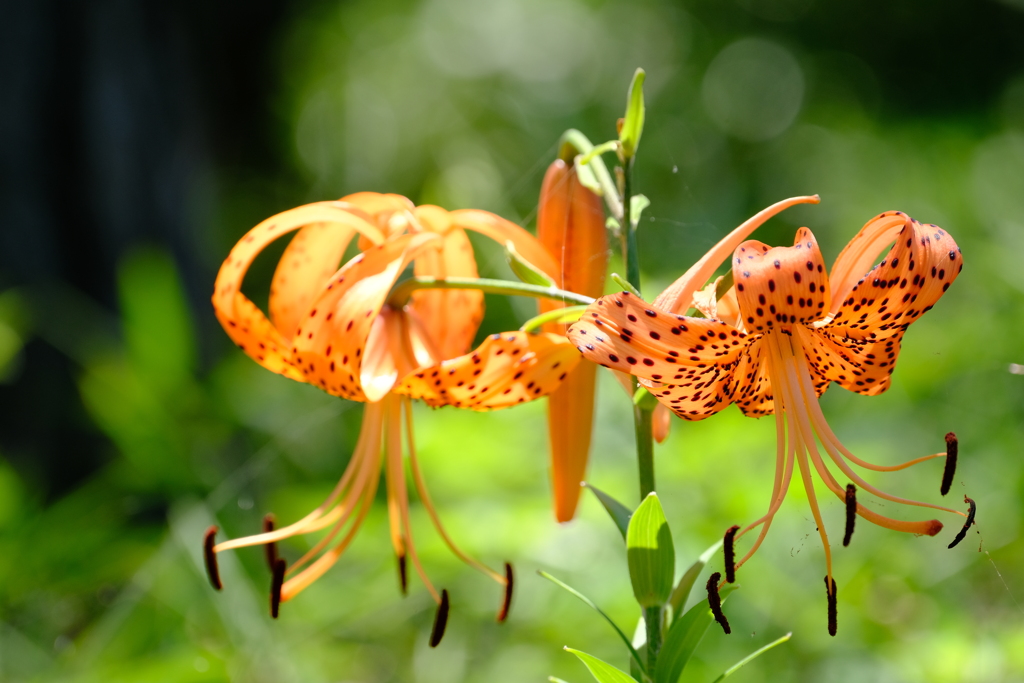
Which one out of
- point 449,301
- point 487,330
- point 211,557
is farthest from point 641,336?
point 487,330

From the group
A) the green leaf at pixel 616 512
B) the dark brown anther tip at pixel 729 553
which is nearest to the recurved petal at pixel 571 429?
the green leaf at pixel 616 512

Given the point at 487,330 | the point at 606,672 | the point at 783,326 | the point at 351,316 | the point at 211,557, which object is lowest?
the point at 487,330

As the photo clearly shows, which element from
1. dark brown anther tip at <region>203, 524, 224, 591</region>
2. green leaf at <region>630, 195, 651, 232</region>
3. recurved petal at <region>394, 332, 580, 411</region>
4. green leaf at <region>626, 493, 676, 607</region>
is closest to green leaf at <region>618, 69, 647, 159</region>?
green leaf at <region>630, 195, 651, 232</region>

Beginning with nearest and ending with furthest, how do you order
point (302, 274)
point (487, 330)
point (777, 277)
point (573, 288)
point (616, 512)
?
point (777, 277) → point (616, 512) → point (573, 288) → point (302, 274) → point (487, 330)

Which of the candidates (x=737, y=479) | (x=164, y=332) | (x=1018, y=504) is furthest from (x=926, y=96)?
(x=164, y=332)

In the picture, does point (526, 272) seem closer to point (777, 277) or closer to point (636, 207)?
point (636, 207)

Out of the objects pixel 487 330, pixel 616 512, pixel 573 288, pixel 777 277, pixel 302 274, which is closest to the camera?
pixel 777 277

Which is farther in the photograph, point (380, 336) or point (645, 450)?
point (380, 336)
